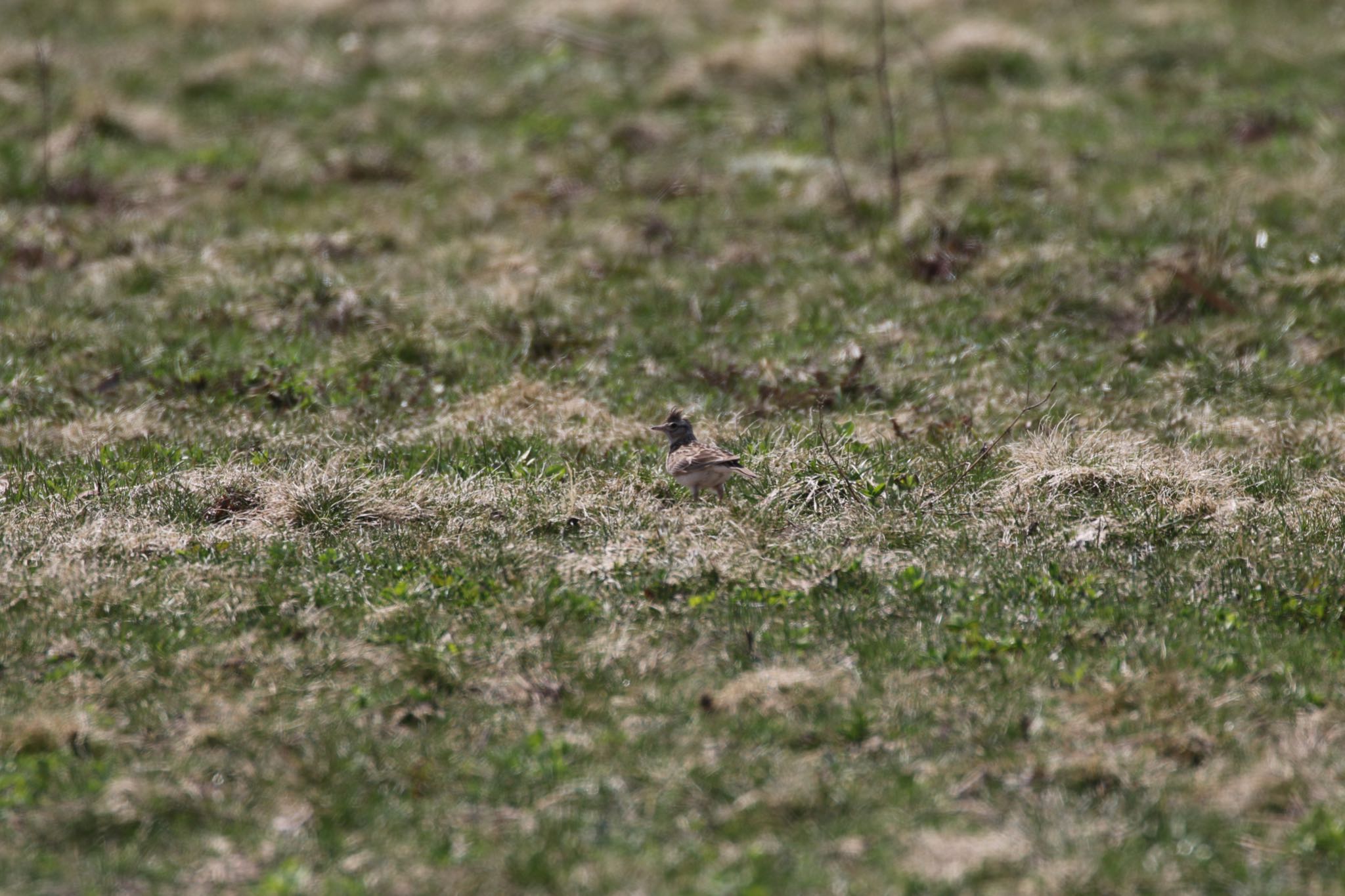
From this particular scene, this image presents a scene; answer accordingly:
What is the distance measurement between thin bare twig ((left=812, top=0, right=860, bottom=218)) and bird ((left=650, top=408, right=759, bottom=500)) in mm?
5202

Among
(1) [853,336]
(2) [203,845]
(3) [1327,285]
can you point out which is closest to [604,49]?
(1) [853,336]

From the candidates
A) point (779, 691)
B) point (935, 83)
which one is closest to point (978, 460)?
point (779, 691)

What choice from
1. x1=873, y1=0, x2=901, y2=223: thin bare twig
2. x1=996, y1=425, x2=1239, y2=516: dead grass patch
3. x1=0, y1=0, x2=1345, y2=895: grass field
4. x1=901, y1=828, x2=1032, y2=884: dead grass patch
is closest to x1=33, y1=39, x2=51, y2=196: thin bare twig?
x1=0, y1=0, x2=1345, y2=895: grass field

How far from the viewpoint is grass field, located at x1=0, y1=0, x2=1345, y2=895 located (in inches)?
213

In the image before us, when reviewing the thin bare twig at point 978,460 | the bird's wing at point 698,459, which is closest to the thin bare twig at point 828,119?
the thin bare twig at point 978,460

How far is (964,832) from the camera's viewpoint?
5.22 metres

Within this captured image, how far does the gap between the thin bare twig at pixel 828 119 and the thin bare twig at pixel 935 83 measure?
1.04 meters

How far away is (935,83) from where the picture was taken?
16.1m

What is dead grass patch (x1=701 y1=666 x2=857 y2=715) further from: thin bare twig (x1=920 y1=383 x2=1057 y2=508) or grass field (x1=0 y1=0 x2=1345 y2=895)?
thin bare twig (x1=920 y1=383 x2=1057 y2=508)

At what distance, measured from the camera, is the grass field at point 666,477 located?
541cm

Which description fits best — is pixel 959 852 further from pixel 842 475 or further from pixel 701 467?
pixel 842 475

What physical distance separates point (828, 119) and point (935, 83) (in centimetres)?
233

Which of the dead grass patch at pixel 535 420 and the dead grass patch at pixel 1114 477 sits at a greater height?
the dead grass patch at pixel 1114 477

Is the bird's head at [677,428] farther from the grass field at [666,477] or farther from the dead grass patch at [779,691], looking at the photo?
the dead grass patch at [779,691]
